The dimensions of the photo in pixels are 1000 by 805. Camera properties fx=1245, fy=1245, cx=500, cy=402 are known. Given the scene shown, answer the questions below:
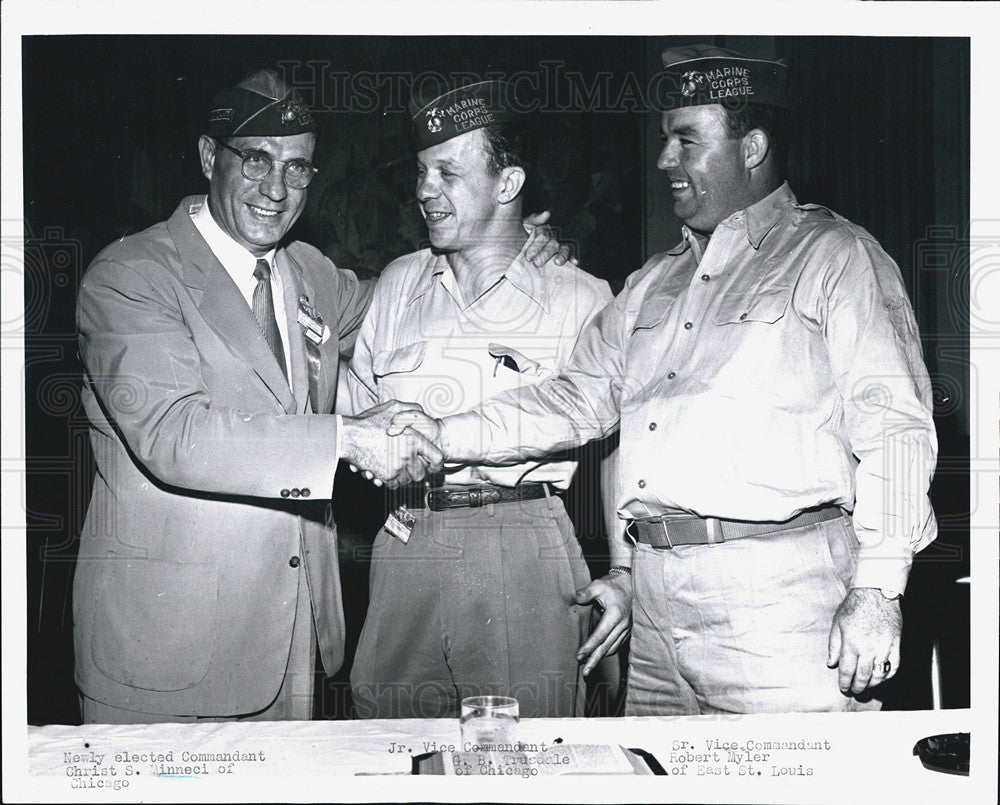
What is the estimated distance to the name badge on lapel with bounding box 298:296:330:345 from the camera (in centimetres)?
423

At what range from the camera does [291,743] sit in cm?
418

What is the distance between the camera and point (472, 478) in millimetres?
4168

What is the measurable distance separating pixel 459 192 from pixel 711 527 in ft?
4.58

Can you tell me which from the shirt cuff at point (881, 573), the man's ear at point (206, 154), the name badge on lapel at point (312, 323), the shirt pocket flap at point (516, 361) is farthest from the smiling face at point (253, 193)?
the shirt cuff at point (881, 573)

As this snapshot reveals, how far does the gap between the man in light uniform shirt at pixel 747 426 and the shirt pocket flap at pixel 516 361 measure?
0.07 m

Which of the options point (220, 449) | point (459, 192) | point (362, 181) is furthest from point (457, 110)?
point (220, 449)

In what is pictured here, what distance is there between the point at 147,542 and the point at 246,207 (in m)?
1.17

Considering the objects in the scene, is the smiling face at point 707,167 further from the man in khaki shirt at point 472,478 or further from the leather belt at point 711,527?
the leather belt at point 711,527

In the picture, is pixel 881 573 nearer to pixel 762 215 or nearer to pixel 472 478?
pixel 762 215

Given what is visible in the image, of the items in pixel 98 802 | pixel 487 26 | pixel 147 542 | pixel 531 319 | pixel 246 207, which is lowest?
pixel 98 802

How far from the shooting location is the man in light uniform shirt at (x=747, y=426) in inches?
160

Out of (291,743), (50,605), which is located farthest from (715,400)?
(50,605)

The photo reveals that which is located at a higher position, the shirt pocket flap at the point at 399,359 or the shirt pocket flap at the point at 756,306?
the shirt pocket flap at the point at 756,306

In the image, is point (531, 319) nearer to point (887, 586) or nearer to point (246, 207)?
point (246, 207)
